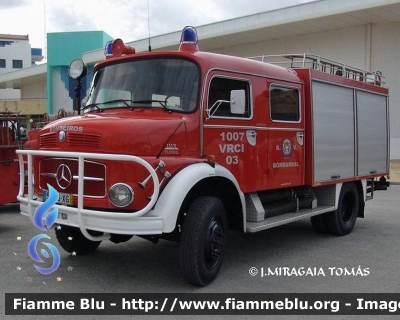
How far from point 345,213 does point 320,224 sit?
2.33 ft

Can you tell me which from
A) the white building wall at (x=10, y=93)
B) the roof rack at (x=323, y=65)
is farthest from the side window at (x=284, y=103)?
the white building wall at (x=10, y=93)

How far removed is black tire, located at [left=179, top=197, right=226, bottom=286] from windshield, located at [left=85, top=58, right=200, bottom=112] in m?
1.10

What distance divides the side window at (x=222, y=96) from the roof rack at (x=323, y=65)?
5.20 feet

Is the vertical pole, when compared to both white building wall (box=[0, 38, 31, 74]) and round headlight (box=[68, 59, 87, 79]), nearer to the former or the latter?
round headlight (box=[68, 59, 87, 79])

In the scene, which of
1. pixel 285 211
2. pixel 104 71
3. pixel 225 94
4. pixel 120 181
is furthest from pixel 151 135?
pixel 285 211

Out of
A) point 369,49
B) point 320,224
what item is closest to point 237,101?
point 320,224

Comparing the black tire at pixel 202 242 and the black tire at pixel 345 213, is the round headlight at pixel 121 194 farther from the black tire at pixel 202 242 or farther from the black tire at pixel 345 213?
the black tire at pixel 345 213

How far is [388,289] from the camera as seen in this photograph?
5.14 m

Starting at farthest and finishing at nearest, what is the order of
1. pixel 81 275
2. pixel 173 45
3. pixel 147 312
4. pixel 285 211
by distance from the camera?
pixel 173 45 < pixel 285 211 < pixel 81 275 < pixel 147 312

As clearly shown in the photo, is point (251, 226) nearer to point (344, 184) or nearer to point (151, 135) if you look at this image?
point (151, 135)

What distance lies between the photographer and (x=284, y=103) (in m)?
6.60

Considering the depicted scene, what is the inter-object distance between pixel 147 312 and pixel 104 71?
307 cm

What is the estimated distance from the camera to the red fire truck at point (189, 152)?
4.64 meters

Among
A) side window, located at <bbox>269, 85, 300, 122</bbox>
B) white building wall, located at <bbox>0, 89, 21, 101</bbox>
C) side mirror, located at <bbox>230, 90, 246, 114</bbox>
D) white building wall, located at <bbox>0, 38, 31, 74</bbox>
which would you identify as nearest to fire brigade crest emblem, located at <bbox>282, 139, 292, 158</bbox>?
side window, located at <bbox>269, 85, 300, 122</bbox>
